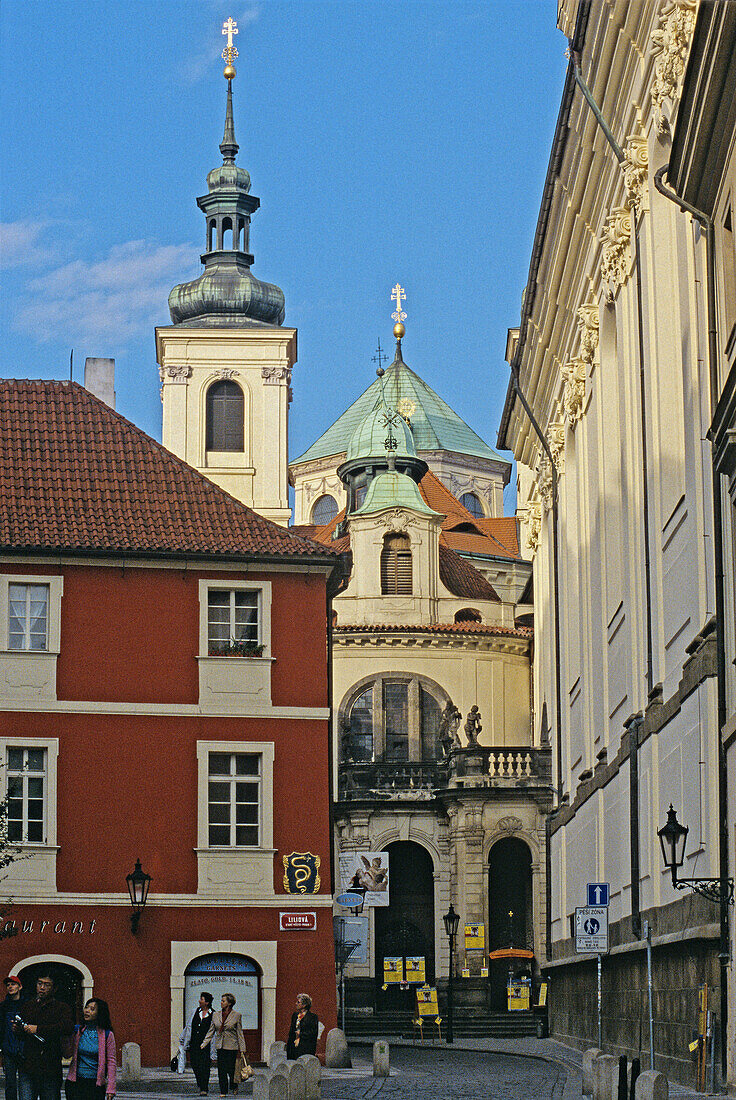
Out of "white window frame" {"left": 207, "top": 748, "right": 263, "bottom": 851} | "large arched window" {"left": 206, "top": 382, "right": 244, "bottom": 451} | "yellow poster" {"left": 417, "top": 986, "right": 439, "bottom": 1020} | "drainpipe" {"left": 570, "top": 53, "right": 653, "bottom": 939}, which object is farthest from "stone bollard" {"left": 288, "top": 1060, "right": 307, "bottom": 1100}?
"large arched window" {"left": 206, "top": 382, "right": 244, "bottom": 451}

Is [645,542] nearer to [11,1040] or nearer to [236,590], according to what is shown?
[236,590]

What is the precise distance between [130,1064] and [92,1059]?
1268 cm

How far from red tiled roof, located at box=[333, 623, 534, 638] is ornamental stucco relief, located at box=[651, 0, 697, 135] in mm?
41130

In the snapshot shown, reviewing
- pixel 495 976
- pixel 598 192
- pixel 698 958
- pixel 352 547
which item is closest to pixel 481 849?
pixel 495 976

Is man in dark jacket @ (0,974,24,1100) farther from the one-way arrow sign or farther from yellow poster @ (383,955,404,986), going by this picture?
yellow poster @ (383,955,404,986)

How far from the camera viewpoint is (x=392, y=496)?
69.2 meters

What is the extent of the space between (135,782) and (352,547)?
3538 cm

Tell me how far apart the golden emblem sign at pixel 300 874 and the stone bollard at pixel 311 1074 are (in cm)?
1047

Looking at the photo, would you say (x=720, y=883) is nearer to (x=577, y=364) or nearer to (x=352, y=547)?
(x=577, y=364)

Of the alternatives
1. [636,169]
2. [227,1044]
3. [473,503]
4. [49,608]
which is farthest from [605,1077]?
[473,503]

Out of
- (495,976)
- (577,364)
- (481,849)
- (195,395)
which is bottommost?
(495,976)

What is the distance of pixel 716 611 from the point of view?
20.2m

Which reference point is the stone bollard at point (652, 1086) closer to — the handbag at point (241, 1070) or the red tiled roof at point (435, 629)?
the handbag at point (241, 1070)

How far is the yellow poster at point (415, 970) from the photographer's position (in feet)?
191
